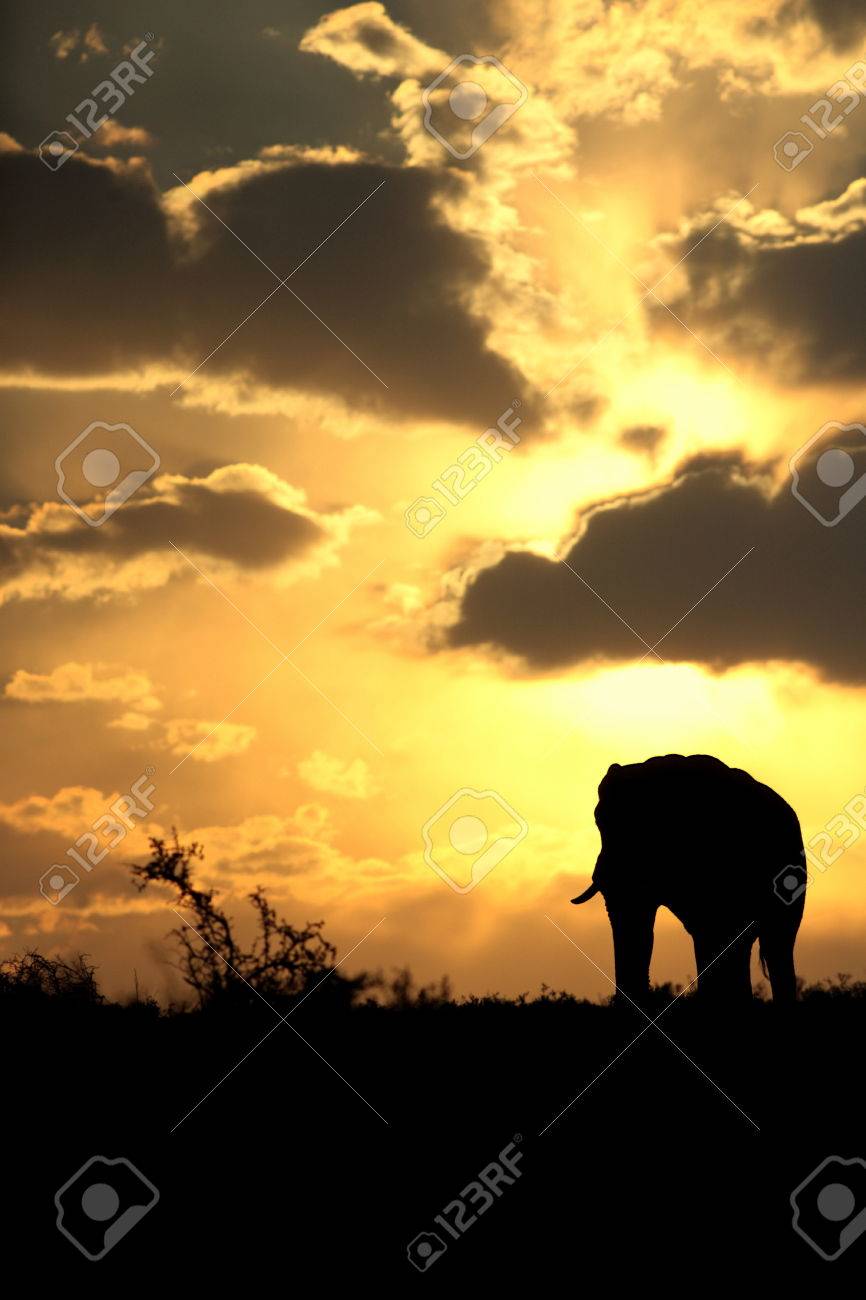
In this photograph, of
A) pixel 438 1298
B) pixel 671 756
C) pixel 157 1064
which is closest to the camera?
pixel 438 1298

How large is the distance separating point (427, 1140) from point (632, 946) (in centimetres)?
736

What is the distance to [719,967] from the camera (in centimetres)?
2000

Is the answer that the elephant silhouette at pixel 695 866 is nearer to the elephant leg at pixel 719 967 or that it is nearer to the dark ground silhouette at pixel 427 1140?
the elephant leg at pixel 719 967

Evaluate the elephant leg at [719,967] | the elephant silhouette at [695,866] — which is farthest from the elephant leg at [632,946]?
the elephant leg at [719,967]

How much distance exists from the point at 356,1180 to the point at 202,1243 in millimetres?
1438

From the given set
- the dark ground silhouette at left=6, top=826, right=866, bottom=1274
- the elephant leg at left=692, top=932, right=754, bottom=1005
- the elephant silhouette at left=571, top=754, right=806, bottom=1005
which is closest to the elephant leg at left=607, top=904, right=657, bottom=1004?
the elephant silhouette at left=571, top=754, right=806, bottom=1005

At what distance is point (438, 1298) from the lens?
10586 mm

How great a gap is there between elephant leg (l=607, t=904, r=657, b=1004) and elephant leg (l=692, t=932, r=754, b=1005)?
80 cm

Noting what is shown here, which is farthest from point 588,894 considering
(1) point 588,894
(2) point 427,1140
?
(2) point 427,1140

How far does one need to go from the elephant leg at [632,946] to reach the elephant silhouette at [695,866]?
0.01 meters

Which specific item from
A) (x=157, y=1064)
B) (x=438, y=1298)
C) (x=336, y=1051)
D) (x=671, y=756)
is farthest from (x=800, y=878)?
(x=438, y=1298)

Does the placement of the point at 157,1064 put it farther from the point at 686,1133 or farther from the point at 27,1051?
the point at 686,1133

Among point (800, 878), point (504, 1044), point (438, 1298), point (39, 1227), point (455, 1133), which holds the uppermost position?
point (800, 878)

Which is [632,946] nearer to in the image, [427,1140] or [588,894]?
[588,894]
